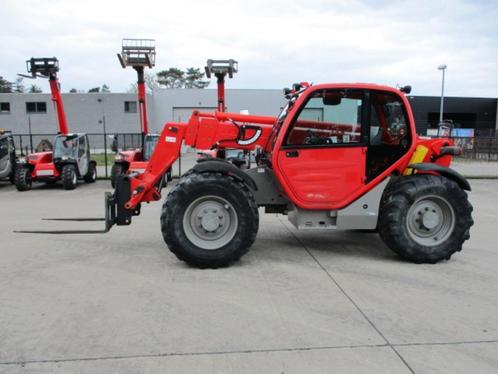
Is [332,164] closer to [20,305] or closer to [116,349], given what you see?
[116,349]

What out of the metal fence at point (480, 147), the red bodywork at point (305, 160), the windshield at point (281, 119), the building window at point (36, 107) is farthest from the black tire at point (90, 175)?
the building window at point (36, 107)

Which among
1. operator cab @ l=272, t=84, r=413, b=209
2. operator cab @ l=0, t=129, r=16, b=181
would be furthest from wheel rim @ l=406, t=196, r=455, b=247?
operator cab @ l=0, t=129, r=16, b=181

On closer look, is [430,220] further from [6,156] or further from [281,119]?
[6,156]

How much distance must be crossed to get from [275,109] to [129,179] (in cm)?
3578

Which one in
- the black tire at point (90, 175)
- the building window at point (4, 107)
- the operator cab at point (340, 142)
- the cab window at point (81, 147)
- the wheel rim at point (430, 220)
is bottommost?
the black tire at point (90, 175)

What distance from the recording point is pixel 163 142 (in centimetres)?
635

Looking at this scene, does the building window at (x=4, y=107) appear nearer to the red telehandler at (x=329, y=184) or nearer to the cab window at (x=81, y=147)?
the cab window at (x=81, y=147)

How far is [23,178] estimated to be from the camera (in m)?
14.3

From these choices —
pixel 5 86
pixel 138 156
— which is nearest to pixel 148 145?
pixel 138 156

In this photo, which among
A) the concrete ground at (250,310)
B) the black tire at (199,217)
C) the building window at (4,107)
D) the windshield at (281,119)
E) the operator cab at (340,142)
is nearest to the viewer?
the concrete ground at (250,310)

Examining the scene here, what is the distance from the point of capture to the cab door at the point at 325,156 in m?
5.96

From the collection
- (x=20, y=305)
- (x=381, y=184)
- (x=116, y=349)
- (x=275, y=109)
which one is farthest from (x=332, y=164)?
(x=275, y=109)

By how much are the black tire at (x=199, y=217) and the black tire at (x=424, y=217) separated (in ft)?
5.84

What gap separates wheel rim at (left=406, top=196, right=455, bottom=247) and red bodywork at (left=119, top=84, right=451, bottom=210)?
552 millimetres
